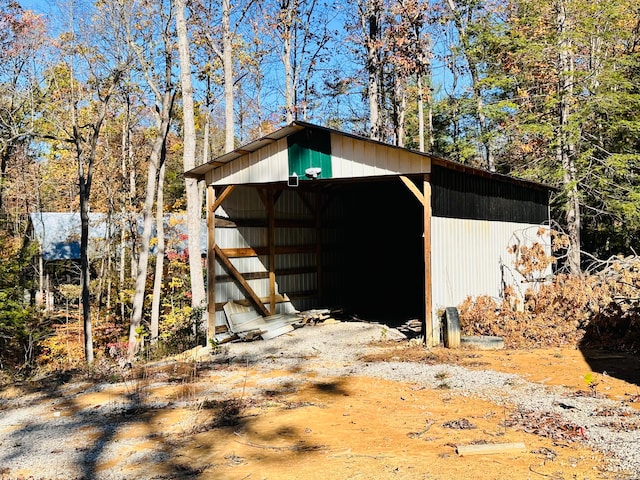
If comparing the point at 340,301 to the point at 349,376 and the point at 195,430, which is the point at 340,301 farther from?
the point at 195,430

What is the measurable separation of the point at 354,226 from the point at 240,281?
519cm

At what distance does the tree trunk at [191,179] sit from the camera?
14.4m

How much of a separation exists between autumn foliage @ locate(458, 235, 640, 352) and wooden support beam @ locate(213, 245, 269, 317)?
175 inches

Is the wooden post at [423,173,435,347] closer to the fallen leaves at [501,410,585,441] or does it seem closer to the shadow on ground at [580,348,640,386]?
the shadow on ground at [580,348,640,386]

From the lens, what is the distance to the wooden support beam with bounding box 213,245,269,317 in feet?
38.2

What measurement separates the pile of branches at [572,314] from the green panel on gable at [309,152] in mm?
3799

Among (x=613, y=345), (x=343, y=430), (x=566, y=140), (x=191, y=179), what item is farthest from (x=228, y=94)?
(x=343, y=430)

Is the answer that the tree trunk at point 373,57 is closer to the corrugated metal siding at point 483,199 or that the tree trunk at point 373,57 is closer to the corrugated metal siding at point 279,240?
the corrugated metal siding at point 279,240

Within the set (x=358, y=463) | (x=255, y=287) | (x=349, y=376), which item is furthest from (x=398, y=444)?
(x=255, y=287)

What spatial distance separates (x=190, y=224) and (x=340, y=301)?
4.61 m

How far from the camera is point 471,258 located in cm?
1143

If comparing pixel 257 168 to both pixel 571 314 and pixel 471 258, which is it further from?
pixel 571 314

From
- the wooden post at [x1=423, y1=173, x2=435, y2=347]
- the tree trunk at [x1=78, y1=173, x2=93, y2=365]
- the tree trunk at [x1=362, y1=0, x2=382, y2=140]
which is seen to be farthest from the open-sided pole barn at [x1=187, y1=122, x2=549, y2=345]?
the tree trunk at [x1=362, y1=0, x2=382, y2=140]

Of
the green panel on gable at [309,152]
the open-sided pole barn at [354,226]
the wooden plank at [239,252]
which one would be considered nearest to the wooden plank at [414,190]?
the open-sided pole barn at [354,226]
